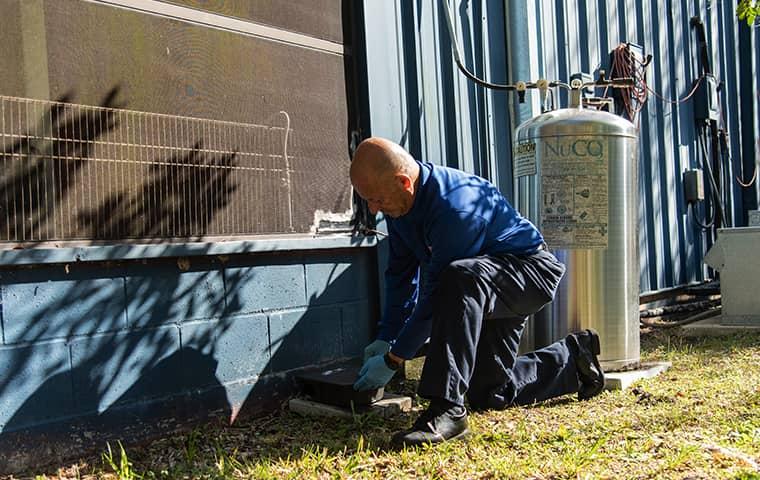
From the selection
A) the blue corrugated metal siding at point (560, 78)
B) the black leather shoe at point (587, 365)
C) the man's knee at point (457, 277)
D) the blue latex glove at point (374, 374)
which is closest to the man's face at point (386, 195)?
the man's knee at point (457, 277)

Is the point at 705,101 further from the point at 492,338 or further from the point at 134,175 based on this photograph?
the point at 134,175

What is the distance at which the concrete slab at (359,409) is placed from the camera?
11.3ft

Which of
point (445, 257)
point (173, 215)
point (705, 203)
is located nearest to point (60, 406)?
point (173, 215)

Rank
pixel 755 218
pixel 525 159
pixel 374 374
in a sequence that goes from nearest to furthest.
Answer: pixel 374 374, pixel 525 159, pixel 755 218

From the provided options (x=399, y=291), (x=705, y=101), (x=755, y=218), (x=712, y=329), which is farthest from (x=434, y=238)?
(x=705, y=101)

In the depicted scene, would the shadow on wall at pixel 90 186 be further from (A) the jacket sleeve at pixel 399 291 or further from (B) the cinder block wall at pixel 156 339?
(A) the jacket sleeve at pixel 399 291

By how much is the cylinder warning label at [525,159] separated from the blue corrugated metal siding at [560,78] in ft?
1.80

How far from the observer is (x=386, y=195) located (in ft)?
10.4

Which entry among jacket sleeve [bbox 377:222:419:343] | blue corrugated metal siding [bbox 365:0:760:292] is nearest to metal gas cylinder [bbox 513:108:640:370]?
blue corrugated metal siding [bbox 365:0:760:292]

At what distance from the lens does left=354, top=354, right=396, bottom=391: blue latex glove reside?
3283mm

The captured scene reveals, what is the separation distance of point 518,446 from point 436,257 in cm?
84

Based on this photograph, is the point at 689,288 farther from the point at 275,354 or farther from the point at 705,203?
the point at 275,354

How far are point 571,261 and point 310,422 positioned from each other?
175 centimetres

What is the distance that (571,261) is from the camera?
166 inches
